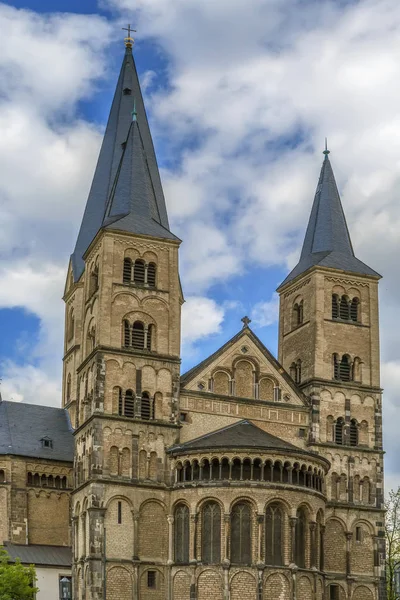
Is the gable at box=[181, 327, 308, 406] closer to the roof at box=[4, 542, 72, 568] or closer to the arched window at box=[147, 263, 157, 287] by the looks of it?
the arched window at box=[147, 263, 157, 287]

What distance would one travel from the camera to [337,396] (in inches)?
2916

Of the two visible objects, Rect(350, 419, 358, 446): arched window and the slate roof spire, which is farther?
the slate roof spire

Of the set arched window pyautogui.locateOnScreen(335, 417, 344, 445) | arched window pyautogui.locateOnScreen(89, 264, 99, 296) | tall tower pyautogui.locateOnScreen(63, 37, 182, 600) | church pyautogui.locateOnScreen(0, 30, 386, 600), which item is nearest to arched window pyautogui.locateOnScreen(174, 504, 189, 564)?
church pyautogui.locateOnScreen(0, 30, 386, 600)

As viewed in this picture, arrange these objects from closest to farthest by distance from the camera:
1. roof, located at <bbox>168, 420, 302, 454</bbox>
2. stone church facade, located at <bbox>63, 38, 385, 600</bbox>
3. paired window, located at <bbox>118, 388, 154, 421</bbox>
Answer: stone church facade, located at <bbox>63, 38, 385, 600</bbox>
roof, located at <bbox>168, 420, 302, 454</bbox>
paired window, located at <bbox>118, 388, 154, 421</bbox>

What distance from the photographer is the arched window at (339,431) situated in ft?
240

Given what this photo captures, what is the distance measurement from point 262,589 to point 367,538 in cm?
1161

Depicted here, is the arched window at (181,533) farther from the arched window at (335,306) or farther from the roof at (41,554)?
the arched window at (335,306)

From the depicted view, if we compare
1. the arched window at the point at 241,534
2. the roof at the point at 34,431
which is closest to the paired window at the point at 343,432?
the arched window at the point at 241,534

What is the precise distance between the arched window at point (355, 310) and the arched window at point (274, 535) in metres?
17.3

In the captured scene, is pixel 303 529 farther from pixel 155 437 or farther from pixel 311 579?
pixel 155 437

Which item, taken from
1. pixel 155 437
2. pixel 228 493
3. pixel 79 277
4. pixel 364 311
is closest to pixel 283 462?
pixel 228 493

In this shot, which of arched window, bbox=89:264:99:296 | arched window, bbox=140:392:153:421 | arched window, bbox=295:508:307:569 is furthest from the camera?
arched window, bbox=89:264:99:296

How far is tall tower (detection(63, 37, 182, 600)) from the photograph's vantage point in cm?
6438

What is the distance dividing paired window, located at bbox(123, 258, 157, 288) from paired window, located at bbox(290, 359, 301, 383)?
41.0 feet
